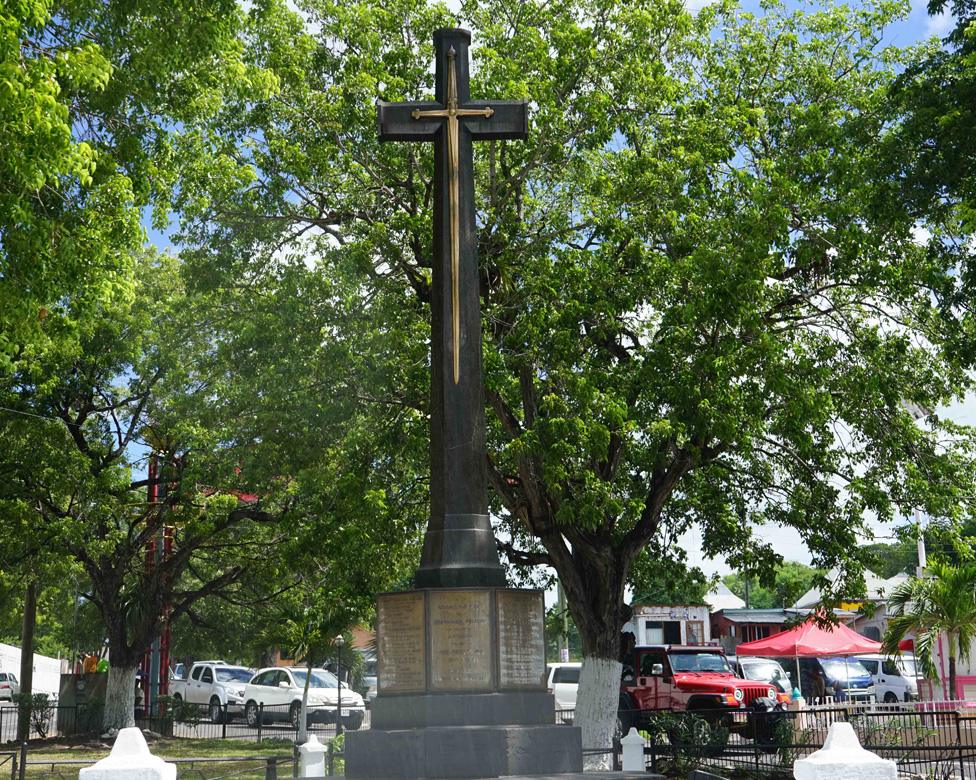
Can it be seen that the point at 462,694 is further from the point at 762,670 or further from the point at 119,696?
the point at 762,670

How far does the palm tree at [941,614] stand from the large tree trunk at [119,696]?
19251 millimetres

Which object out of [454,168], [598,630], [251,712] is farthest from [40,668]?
[454,168]

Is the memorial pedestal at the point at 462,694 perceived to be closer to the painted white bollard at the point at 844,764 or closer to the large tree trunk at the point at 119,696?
the painted white bollard at the point at 844,764

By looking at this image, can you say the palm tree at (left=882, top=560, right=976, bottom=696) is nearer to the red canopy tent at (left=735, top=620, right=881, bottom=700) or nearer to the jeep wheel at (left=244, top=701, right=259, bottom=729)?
the red canopy tent at (left=735, top=620, right=881, bottom=700)

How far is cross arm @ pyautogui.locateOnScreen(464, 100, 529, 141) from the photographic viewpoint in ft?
38.8

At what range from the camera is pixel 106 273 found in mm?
13242

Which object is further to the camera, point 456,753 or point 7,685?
point 7,685

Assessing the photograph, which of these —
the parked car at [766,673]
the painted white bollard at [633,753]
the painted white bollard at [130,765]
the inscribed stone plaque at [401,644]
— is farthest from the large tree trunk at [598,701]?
the parked car at [766,673]

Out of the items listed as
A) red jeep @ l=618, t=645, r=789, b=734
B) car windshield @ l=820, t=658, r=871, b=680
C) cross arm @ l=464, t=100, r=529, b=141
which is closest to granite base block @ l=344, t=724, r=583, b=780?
cross arm @ l=464, t=100, r=529, b=141

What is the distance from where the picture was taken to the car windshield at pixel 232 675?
4244 cm

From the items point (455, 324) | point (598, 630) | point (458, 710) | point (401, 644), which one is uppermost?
point (455, 324)

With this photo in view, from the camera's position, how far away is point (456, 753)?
9453 millimetres

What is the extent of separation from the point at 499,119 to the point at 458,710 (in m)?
6.11

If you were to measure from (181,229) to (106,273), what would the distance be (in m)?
5.60
